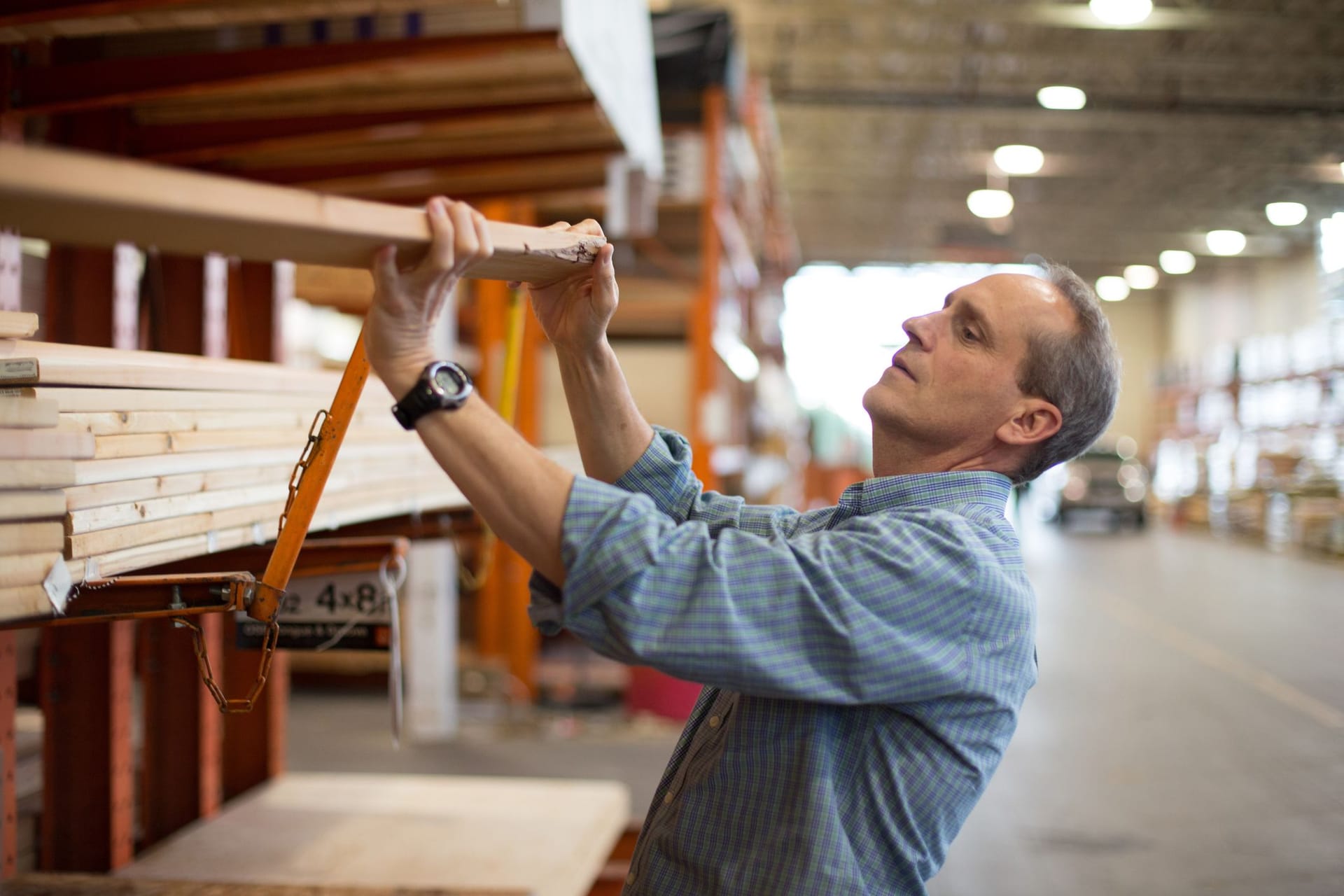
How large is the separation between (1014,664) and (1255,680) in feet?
23.9

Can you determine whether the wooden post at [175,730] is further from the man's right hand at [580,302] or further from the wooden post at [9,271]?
the man's right hand at [580,302]

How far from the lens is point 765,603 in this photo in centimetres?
139

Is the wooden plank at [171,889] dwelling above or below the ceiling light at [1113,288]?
below

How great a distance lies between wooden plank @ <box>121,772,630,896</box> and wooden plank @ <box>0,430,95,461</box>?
60.1 inches

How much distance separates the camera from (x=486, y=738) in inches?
252

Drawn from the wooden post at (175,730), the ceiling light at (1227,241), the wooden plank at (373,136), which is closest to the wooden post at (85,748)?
the wooden post at (175,730)

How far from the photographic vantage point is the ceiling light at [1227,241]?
75.5ft

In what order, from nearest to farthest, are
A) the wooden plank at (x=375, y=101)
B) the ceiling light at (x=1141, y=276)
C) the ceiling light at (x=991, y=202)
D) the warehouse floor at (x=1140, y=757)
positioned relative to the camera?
the wooden plank at (x=375, y=101) < the warehouse floor at (x=1140, y=757) < the ceiling light at (x=991, y=202) < the ceiling light at (x=1141, y=276)

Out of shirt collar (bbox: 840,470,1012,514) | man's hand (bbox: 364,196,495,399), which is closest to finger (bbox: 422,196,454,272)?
man's hand (bbox: 364,196,495,399)

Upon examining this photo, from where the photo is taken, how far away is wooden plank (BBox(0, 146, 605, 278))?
3.18 feet

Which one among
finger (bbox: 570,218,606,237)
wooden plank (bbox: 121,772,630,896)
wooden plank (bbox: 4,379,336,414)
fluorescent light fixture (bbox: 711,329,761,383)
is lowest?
wooden plank (bbox: 121,772,630,896)

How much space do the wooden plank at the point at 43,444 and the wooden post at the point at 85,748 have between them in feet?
4.85

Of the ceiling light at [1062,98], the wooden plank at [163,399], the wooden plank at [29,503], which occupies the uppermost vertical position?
the ceiling light at [1062,98]

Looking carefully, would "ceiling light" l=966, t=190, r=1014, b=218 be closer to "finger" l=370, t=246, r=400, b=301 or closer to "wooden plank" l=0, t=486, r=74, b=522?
"finger" l=370, t=246, r=400, b=301
